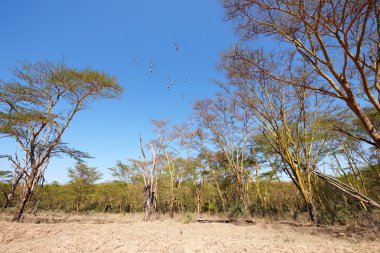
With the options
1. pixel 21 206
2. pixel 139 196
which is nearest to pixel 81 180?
pixel 139 196

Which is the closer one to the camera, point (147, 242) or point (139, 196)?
point (147, 242)

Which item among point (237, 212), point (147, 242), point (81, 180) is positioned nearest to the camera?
point (147, 242)

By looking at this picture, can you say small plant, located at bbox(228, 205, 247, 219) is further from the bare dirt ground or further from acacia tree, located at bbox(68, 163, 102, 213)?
acacia tree, located at bbox(68, 163, 102, 213)

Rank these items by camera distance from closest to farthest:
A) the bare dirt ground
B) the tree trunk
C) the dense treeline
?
1. the bare dirt ground
2. the tree trunk
3. the dense treeline

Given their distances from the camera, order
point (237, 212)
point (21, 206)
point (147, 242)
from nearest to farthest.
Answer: point (147, 242), point (21, 206), point (237, 212)

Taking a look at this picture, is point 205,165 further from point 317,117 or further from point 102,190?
point 102,190

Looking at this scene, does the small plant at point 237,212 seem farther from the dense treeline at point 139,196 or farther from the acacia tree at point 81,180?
the acacia tree at point 81,180

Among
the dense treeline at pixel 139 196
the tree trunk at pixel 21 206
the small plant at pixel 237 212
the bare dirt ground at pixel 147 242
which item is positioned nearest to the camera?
the bare dirt ground at pixel 147 242

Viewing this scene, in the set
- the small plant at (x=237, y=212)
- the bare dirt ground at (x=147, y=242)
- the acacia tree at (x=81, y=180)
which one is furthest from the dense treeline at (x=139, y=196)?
the bare dirt ground at (x=147, y=242)

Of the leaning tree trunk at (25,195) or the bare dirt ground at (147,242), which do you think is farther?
the leaning tree trunk at (25,195)

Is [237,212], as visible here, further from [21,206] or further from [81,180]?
[81,180]

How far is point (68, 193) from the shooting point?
19453 millimetres

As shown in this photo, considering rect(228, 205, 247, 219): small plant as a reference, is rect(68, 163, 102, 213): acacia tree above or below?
above

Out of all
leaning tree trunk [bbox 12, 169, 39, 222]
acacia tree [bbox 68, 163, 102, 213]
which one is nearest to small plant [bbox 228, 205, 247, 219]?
leaning tree trunk [bbox 12, 169, 39, 222]
